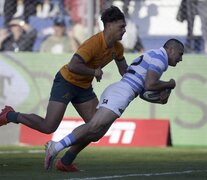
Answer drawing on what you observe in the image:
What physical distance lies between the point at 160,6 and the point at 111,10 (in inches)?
291

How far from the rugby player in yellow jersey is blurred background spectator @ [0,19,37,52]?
6.71m

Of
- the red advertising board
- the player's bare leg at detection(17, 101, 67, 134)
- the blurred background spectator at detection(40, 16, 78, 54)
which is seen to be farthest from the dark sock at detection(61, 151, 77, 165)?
the blurred background spectator at detection(40, 16, 78, 54)

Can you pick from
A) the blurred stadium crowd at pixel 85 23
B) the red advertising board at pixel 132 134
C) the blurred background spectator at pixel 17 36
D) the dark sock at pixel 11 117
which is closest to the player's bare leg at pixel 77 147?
the dark sock at pixel 11 117

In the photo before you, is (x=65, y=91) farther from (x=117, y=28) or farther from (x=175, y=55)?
(x=175, y=55)

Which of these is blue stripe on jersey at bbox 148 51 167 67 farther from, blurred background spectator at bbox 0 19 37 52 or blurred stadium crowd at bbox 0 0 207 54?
blurred background spectator at bbox 0 19 37 52

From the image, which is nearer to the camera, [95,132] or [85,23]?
[95,132]

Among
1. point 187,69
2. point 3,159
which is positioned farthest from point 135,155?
point 187,69

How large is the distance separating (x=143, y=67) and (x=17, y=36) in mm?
8233

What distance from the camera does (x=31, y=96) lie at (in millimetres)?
17297

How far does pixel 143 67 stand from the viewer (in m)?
9.77

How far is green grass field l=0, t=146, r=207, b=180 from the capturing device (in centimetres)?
988

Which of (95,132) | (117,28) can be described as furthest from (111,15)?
(95,132)

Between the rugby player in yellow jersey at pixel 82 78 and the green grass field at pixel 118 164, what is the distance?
1.87 ft

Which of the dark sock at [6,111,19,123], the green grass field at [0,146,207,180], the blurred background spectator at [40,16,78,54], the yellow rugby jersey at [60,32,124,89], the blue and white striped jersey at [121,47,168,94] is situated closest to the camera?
the blue and white striped jersey at [121,47,168,94]
